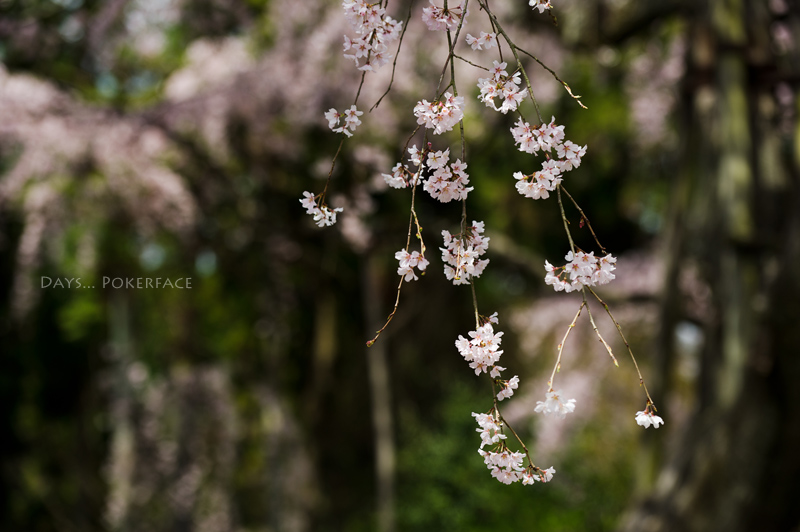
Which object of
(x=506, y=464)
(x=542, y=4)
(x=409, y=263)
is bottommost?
(x=506, y=464)

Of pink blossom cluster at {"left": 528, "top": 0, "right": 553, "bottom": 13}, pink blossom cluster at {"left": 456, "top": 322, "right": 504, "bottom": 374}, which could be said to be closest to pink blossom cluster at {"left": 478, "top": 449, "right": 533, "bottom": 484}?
pink blossom cluster at {"left": 456, "top": 322, "right": 504, "bottom": 374}

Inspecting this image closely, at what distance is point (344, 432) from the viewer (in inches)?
227

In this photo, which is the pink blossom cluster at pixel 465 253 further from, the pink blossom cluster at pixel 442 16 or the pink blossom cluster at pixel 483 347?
the pink blossom cluster at pixel 442 16

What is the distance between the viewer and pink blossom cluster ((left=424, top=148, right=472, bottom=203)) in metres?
0.87

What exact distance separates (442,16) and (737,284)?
2.09 m

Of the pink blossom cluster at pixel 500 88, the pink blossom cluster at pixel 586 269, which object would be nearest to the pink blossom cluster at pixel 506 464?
the pink blossom cluster at pixel 586 269

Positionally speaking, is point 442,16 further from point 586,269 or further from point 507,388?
point 507,388

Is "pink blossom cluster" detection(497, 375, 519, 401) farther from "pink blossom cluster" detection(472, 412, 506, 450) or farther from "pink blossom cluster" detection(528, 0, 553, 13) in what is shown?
"pink blossom cluster" detection(528, 0, 553, 13)

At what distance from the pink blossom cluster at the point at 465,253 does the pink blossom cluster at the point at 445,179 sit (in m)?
0.05

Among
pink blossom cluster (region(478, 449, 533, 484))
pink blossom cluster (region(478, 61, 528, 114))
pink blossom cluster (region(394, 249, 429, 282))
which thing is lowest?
pink blossom cluster (region(478, 449, 533, 484))

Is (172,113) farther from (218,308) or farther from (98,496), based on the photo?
(98,496)

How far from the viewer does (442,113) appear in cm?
85

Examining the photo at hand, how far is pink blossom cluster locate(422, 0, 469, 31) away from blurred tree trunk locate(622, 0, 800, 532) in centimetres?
184

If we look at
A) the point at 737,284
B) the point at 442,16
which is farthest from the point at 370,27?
the point at 737,284
